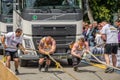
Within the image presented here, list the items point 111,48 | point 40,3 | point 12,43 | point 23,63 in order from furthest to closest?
point 23,63 < point 40,3 < point 111,48 < point 12,43


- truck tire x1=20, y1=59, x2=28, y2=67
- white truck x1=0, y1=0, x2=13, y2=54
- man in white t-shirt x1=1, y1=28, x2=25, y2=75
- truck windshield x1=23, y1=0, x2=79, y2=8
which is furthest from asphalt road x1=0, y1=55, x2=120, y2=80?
white truck x1=0, y1=0, x2=13, y2=54

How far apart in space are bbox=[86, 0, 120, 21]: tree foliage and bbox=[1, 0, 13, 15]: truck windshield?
15108mm

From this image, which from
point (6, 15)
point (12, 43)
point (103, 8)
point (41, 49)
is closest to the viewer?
point (12, 43)

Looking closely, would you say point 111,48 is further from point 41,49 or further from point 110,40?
point 41,49

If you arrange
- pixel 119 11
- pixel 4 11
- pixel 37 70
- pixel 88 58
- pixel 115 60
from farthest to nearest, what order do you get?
pixel 119 11 < pixel 4 11 < pixel 88 58 < pixel 37 70 < pixel 115 60

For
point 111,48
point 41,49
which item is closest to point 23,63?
point 41,49

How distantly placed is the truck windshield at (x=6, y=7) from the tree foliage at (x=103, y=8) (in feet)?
49.6

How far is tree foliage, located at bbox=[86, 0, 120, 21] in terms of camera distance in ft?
111

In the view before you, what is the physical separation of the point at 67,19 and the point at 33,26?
1259 mm

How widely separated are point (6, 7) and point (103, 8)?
1589 cm

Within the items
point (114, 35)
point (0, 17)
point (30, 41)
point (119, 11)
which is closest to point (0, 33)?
point (0, 17)

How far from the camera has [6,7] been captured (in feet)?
64.2

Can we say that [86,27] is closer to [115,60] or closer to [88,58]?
[88,58]

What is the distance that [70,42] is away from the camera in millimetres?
16828
